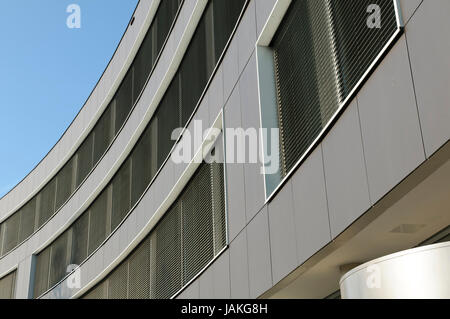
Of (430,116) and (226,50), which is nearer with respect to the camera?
(430,116)

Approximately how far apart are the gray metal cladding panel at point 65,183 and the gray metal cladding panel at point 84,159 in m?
0.89

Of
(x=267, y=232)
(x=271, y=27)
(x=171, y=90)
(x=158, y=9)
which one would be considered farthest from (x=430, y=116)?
(x=158, y=9)

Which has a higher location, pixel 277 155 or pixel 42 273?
pixel 42 273

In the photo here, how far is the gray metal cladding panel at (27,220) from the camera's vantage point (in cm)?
3662

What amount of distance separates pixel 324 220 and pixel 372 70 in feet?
7.91

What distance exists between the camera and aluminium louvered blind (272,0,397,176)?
9.48 metres

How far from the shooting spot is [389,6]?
8.77m

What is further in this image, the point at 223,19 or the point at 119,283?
the point at 119,283

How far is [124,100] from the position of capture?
26594mm

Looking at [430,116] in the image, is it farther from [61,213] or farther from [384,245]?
[61,213]

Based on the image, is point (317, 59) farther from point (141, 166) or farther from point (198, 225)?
point (141, 166)

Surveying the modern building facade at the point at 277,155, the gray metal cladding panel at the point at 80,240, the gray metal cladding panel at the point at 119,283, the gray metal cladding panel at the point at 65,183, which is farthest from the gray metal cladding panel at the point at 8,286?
the gray metal cladding panel at the point at 119,283

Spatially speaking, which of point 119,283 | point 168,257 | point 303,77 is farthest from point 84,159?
point 303,77

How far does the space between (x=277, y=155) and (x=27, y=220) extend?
28183mm
